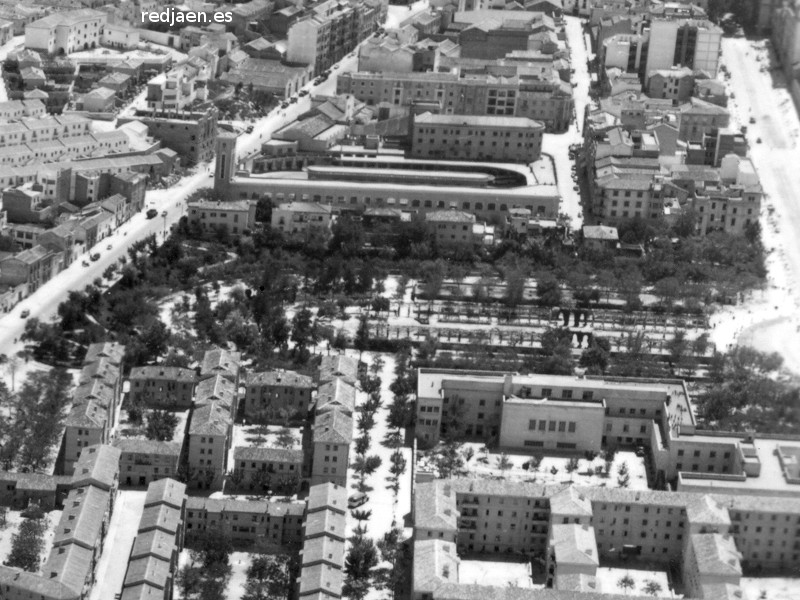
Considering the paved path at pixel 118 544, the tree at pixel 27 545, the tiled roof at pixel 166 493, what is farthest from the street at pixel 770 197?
the tree at pixel 27 545

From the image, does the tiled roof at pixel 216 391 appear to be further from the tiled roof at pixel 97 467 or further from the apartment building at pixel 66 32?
the apartment building at pixel 66 32

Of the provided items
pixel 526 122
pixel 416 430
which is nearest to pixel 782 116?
pixel 526 122

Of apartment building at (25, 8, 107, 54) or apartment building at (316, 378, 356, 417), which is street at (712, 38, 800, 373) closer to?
apartment building at (316, 378, 356, 417)

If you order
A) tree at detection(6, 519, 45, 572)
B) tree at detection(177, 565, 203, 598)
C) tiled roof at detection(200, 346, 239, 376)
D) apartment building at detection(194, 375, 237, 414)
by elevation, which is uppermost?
tiled roof at detection(200, 346, 239, 376)

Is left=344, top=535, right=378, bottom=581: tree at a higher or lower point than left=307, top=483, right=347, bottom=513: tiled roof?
lower

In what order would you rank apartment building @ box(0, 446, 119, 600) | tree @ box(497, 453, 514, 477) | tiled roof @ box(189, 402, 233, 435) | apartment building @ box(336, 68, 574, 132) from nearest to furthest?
apartment building @ box(0, 446, 119, 600) < tiled roof @ box(189, 402, 233, 435) < tree @ box(497, 453, 514, 477) < apartment building @ box(336, 68, 574, 132)

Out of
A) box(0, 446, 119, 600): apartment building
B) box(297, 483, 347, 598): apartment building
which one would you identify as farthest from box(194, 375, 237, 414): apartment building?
box(297, 483, 347, 598): apartment building

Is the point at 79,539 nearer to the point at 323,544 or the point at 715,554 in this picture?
the point at 323,544

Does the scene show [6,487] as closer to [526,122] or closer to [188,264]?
[188,264]

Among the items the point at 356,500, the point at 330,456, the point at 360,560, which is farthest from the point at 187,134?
the point at 360,560
